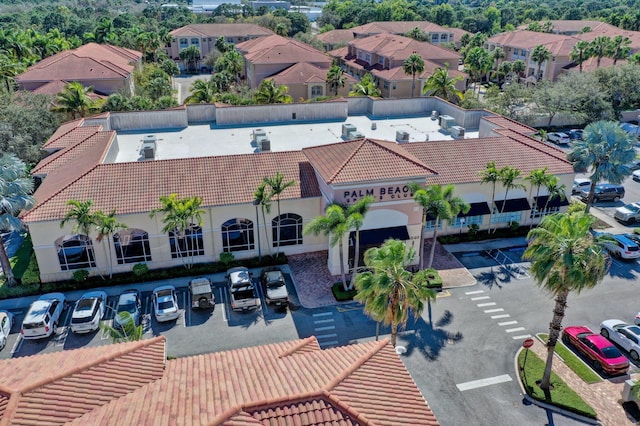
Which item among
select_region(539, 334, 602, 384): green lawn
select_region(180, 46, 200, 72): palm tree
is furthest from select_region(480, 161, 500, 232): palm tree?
select_region(180, 46, 200, 72): palm tree

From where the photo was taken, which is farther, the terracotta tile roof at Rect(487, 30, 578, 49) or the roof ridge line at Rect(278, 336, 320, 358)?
the terracotta tile roof at Rect(487, 30, 578, 49)

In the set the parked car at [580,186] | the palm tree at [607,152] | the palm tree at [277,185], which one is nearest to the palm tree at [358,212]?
the palm tree at [277,185]

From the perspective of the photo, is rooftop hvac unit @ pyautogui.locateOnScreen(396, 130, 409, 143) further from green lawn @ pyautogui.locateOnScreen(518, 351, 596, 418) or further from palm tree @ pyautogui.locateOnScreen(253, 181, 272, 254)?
green lawn @ pyautogui.locateOnScreen(518, 351, 596, 418)

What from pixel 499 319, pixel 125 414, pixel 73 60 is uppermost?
pixel 73 60

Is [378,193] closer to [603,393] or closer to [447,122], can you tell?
[603,393]

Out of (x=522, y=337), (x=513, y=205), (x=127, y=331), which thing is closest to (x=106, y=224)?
(x=127, y=331)

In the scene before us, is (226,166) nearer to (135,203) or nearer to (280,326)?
(135,203)

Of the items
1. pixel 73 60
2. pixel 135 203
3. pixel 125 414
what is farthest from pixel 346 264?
pixel 73 60
